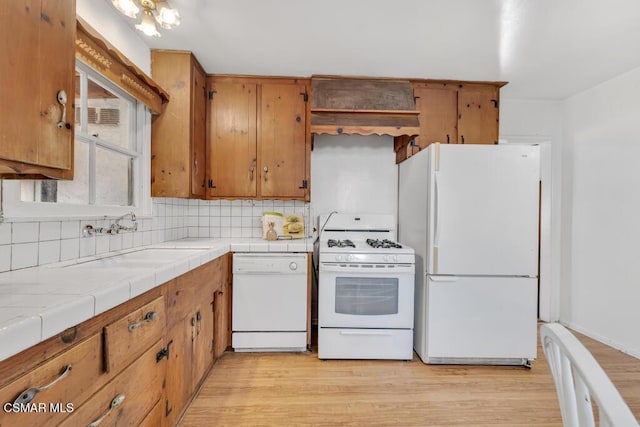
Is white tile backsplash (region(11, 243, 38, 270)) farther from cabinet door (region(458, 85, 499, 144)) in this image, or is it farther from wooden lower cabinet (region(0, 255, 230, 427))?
cabinet door (region(458, 85, 499, 144))

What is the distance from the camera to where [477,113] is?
104 inches

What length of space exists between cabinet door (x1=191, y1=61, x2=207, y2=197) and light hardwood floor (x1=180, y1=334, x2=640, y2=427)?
4.55 feet

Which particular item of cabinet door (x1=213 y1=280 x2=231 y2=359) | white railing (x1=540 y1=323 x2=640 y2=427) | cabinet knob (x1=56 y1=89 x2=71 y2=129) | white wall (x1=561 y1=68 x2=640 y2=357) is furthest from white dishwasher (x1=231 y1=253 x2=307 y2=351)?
white wall (x1=561 y1=68 x2=640 y2=357)

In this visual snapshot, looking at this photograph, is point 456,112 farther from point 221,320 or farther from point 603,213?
point 221,320

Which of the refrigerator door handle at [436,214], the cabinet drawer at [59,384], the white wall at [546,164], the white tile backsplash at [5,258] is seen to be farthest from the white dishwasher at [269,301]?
the white wall at [546,164]

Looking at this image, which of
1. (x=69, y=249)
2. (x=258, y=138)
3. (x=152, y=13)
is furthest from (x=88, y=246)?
(x=258, y=138)

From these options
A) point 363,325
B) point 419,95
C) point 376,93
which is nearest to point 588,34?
point 419,95

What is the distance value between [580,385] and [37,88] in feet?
5.00

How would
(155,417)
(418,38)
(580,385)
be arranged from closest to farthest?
(580,385) < (155,417) < (418,38)

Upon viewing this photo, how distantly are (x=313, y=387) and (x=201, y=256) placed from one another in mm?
1116

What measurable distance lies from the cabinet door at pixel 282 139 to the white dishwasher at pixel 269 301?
2.12 ft

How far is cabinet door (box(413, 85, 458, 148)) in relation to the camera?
8.63 ft

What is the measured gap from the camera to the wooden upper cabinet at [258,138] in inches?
102

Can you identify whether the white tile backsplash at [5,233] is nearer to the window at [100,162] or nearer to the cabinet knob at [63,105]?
the window at [100,162]
